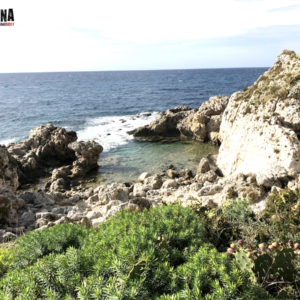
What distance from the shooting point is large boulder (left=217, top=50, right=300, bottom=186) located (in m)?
13.9

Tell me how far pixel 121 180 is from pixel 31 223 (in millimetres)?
10643

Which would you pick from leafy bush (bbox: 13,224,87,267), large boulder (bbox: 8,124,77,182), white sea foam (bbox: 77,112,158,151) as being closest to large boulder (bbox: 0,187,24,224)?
leafy bush (bbox: 13,224,87,267)

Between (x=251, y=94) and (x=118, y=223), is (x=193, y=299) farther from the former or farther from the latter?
(x=251, y=94)

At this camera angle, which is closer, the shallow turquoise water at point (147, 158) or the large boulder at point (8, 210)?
the large boulder at point (8, 210)

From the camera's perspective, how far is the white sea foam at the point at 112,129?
35.1 m

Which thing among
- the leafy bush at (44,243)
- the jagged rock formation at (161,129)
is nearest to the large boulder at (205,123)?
the jagged rock formation at (161,129)

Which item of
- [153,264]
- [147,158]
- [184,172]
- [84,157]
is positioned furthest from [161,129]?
[153,264]

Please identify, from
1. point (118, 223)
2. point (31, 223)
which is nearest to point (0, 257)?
point (118, 223)

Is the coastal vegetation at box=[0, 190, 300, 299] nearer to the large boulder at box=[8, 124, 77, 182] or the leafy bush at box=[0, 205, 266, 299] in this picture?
the leafy bush at box=[0, 205, 266, 299]

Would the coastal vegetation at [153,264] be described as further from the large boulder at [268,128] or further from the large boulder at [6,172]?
the large boulder at [6,172]

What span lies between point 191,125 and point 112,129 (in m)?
13.2

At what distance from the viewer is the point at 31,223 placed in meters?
12.8

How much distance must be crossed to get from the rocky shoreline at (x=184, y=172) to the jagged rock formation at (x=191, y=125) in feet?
30.3

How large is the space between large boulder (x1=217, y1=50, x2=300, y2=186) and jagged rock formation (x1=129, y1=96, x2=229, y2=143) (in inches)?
434
